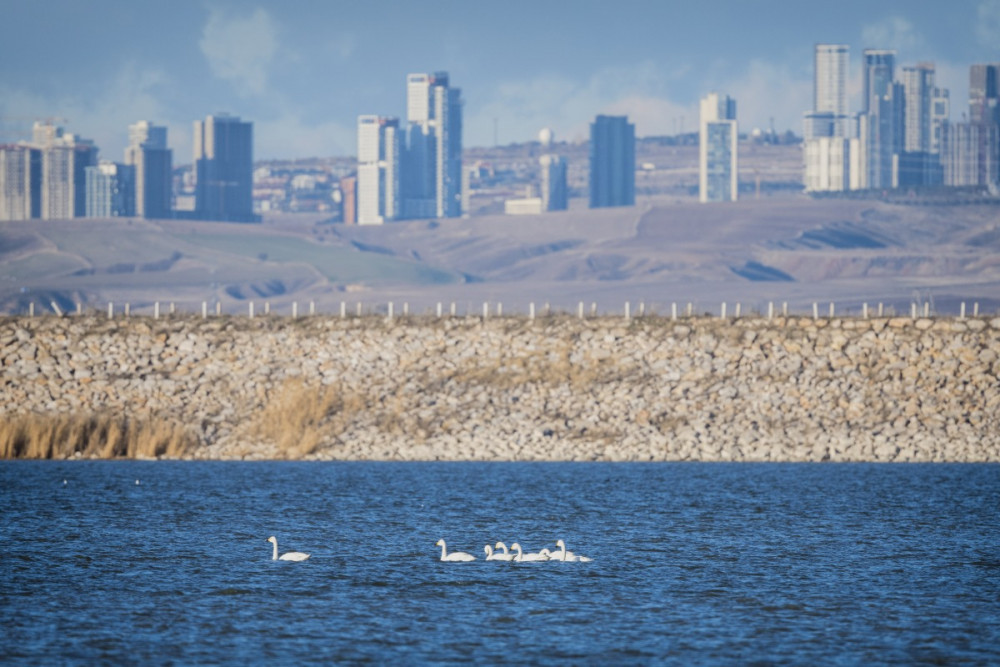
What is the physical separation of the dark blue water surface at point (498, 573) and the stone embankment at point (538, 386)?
10.0 metres

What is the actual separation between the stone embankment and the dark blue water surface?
1001cm

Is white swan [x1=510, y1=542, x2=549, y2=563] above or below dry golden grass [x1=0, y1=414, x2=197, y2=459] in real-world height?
below

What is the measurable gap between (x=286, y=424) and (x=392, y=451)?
5.83 metres

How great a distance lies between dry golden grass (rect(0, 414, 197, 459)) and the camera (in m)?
88.2

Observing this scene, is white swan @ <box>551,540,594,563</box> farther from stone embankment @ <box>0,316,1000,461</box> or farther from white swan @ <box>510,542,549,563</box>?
stone embankment @ <box>0,316,1000,461</box>

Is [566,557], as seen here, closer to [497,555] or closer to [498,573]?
[497,555]

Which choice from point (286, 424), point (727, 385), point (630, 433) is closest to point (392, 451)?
point (286, 424)

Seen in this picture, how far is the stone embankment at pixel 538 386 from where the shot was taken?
286 feet

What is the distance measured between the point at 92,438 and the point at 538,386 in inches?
889

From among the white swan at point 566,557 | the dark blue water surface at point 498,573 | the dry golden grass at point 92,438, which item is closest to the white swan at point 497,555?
the dark blue water surface at point 498,573

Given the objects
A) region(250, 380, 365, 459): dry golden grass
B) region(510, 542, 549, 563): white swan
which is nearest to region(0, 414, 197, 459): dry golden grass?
region(250, 380, 365, 459): dry golden grass

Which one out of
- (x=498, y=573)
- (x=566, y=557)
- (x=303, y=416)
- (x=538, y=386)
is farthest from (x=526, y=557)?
(x=303, y=416)

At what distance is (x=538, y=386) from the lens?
90750 millimetres

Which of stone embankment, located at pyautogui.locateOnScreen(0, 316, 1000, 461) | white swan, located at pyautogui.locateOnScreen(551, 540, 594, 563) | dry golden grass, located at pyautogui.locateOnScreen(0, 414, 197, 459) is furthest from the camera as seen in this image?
dry golden grass, located at pyautogui.locateOnScreen(0, 414, 197, 459)
